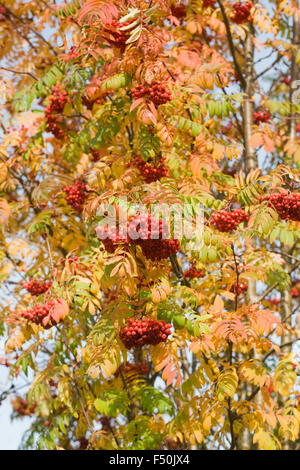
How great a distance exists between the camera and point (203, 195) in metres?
4.28

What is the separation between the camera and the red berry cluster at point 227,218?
4211mm

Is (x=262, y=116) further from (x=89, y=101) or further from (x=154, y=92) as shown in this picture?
(x=154, y=92)

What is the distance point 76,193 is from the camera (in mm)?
5047

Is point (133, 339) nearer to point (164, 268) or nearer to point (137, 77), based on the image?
point (164, 268)

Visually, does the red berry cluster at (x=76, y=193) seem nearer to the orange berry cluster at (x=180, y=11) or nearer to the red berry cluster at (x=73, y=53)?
the red berry cluster at (x=73, y=53)

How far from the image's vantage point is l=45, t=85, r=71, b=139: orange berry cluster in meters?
5.60

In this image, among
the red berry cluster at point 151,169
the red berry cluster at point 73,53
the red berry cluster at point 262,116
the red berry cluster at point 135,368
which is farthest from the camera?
the red berry cluster at point 262,116

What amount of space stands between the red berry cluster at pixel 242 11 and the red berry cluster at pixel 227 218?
3.36 meters

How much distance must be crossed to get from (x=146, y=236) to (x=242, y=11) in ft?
13.8

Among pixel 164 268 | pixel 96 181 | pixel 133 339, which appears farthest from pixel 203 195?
pixel 133 339

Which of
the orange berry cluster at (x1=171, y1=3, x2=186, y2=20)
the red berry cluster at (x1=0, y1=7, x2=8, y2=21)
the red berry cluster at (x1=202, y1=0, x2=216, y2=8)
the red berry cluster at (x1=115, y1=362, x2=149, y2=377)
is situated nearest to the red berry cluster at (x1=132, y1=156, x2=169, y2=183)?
the red berry cluster at (x1=115, y1=362, x2=149, y2=377)

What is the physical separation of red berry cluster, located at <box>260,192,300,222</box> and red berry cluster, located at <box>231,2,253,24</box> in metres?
3.35

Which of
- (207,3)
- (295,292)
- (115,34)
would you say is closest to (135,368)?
(115,34)

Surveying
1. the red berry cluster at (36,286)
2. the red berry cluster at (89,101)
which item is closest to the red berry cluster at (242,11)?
the red berry cluster at (89,101)
